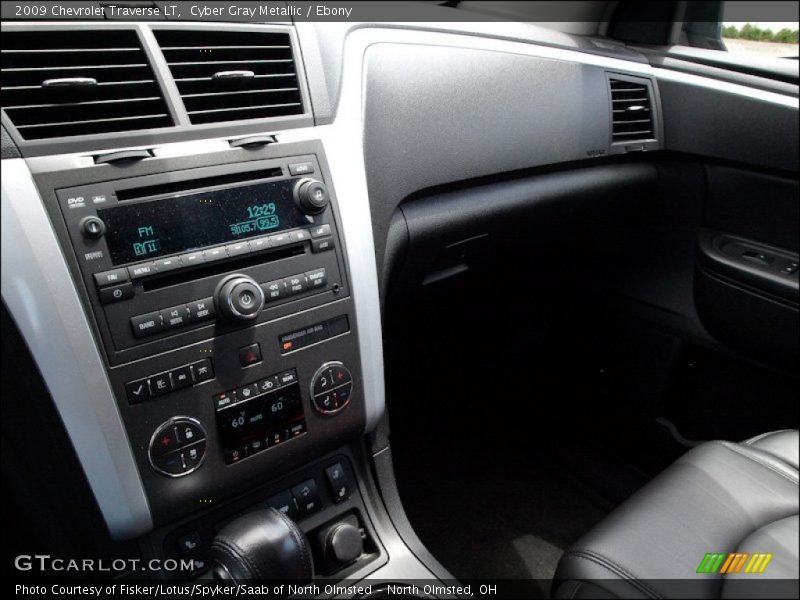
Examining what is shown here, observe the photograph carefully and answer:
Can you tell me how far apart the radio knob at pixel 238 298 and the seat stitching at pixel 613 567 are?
533mm

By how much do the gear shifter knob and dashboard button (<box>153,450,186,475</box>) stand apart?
0.35ft

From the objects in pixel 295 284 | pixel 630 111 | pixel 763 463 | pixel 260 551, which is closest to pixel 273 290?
pixel 295 284

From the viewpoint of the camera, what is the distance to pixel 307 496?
1.14m

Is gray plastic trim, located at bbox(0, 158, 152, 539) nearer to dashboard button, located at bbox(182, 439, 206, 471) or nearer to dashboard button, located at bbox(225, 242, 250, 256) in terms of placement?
dashboard button, located at bbox(182, 439, 206, 471)

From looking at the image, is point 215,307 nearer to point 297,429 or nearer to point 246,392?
point 246,392

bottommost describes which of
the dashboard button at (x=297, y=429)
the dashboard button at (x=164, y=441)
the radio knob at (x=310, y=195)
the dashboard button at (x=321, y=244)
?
the dashboard button at (x=297, y=429)

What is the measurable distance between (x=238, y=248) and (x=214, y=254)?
0.04m

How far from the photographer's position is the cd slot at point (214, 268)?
2.92 feet

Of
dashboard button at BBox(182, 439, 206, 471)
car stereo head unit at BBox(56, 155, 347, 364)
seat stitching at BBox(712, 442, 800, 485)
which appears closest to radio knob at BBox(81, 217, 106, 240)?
car stereo head unit at BBox(56, 155, 347, 364)

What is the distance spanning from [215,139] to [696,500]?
0.81 m

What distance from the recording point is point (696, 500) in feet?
3.02

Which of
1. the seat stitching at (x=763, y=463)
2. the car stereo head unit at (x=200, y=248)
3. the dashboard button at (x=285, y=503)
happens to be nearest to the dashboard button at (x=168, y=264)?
the car stereo head unit at (x=200, y=248)

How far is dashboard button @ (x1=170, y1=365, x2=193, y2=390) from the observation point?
91cm

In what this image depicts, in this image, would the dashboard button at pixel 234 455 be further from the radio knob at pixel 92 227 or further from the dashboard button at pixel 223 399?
the radio knob at pixel 92 227
